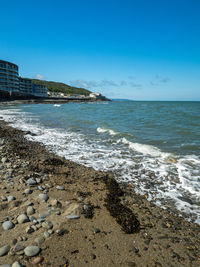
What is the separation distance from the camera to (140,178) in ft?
19.1

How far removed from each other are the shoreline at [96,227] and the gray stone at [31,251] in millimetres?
62

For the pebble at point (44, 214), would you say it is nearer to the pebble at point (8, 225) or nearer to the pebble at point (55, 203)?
the pebble at point (55, 203)

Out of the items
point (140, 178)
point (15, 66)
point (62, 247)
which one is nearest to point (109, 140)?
point (140, 178)

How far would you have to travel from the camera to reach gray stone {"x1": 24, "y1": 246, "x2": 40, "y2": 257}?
99.7 inches

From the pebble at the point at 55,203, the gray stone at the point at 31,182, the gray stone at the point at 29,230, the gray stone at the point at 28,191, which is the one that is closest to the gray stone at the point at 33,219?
the gray stone at the point at 29,230

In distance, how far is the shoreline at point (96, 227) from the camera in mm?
2677

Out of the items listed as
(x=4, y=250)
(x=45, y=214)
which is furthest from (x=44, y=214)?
(x=4, y=250)

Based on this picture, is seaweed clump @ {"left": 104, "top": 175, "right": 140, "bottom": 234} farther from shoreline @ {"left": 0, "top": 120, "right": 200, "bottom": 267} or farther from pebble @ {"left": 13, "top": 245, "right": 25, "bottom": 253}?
pebble @ {"left": 13, "top": 245, "right": 25, "bottom": 253}

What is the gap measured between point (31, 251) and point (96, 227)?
1290 mm

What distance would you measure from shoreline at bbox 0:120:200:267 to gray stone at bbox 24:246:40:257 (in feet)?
0.20

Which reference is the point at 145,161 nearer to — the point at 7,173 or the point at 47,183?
the point at 47,183

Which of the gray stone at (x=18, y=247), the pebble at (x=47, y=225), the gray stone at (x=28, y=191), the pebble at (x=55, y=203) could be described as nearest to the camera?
the gray stone at (x=18, y=247)

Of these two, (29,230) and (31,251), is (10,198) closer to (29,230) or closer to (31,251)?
(29,230)

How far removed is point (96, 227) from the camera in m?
3.30
